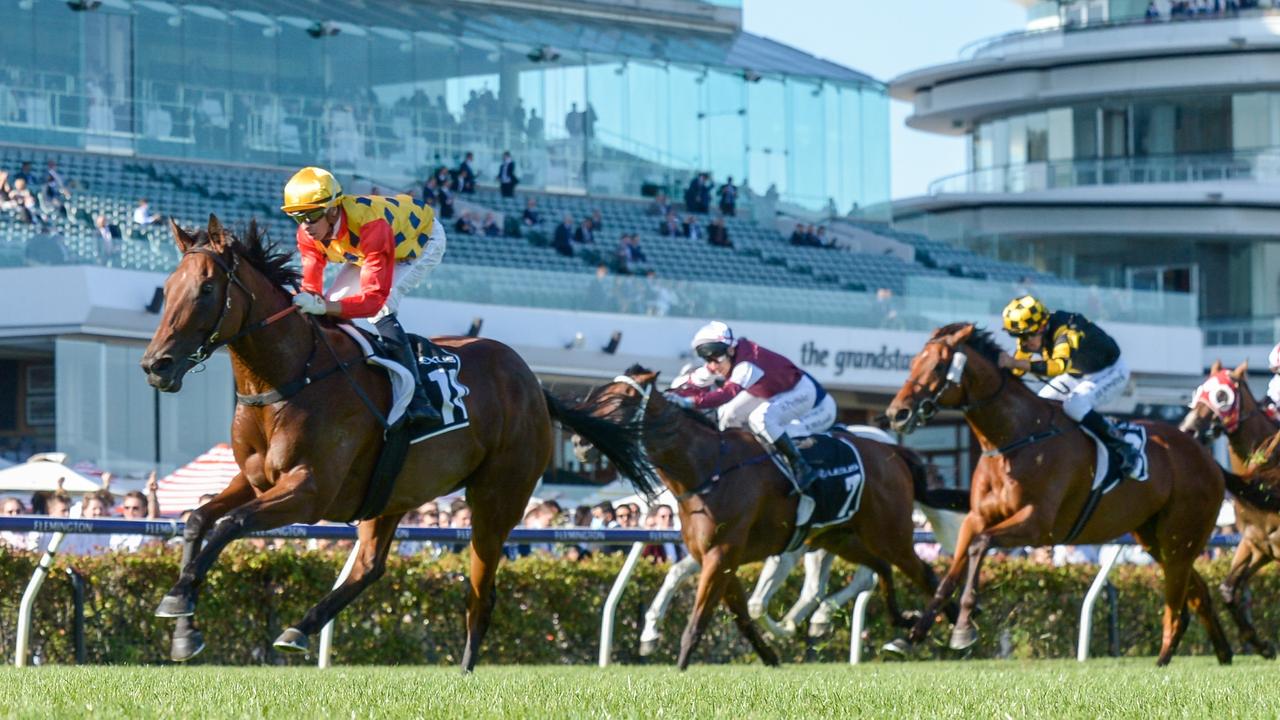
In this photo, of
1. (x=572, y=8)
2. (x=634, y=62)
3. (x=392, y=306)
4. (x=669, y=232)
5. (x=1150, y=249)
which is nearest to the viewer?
(x=392, y=306)

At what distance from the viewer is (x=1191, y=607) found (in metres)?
10.6

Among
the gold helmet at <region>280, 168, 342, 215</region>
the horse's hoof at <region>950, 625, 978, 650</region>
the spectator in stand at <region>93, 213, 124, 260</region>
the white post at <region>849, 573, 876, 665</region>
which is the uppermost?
the spectator in stand at <region>93, 213, 124, 260</region>

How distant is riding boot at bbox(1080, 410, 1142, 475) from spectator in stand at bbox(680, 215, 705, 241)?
1857 cm

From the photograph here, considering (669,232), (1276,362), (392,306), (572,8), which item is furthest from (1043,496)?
(572,8)

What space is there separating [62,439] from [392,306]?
12338mm

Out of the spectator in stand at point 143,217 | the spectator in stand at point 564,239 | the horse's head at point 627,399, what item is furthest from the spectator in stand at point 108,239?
the horse's head at point 627,399

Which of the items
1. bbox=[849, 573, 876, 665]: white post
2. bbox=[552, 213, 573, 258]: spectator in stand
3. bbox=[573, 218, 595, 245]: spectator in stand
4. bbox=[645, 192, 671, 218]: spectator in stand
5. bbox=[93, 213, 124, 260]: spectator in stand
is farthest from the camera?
bbox=[645, 192, 671, 218]: spectator in stand

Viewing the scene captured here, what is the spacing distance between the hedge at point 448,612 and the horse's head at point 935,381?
1.92 meters

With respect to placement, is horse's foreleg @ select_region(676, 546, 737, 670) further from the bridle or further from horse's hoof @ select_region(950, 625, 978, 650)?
the bridle

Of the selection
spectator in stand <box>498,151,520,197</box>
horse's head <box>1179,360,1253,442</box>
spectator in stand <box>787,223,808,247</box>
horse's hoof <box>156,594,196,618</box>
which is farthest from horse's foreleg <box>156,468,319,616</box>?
spectator in stand <box>787,223,808,247</box>

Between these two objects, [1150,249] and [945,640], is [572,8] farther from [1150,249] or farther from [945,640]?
[945,640]

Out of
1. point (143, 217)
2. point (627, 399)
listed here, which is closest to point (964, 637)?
point (627, 399)

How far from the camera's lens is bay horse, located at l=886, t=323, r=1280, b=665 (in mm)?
9195

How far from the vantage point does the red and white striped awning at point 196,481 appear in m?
13.6
